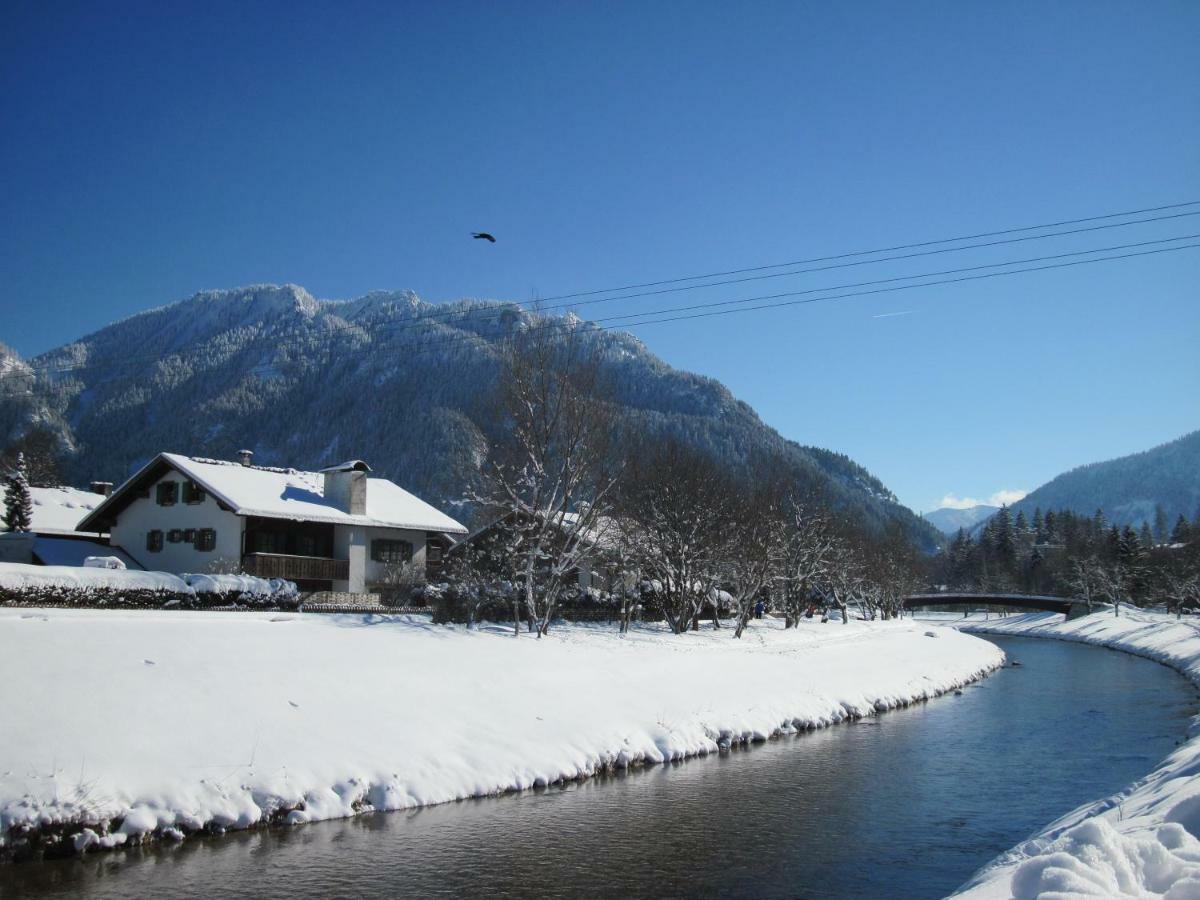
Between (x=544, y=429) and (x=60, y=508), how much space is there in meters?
46.7

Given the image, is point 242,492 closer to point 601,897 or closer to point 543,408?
point 543,408

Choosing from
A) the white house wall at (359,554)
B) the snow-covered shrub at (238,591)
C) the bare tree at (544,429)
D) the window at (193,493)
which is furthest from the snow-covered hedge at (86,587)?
the white house wall at (359,554)

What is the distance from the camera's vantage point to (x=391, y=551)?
177 feet

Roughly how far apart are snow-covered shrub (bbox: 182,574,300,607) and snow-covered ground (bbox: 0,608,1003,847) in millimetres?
6438

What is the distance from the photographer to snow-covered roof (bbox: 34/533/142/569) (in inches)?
1841

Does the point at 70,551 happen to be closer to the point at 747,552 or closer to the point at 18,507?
the point at 18,507

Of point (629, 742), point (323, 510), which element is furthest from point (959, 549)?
point (629, 742)

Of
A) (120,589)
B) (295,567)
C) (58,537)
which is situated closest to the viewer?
(120,589)

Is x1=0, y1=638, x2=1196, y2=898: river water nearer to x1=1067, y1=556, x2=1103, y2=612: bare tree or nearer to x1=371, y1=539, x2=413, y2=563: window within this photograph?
x1=371, y1=539, x2=413, y2=563: window

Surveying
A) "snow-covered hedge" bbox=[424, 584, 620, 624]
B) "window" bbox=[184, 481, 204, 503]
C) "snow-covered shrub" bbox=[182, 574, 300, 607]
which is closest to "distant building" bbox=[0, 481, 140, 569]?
"window" bbox=[184, 481, 204, 503]

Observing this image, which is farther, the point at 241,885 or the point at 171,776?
the point at 171,776

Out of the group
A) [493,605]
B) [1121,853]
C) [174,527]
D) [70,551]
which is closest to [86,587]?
[493,605]

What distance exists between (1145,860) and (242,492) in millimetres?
46733

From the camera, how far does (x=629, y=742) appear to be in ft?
69.5
